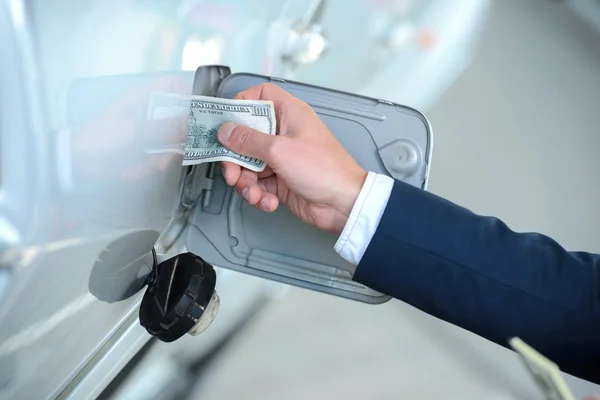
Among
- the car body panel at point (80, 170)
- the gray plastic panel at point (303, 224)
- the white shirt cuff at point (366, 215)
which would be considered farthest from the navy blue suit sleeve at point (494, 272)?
the car body panel at point (80, 170)

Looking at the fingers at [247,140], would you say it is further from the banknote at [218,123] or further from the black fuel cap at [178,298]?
the black fuel cap at [178,298]

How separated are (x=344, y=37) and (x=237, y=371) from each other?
81 centimetres

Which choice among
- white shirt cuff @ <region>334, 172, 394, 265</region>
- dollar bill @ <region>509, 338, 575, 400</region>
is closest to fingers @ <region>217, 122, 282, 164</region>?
white shirt cuff @ <region>334, 172, 394, 265</region>

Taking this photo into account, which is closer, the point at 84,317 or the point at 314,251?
the point at 84,317

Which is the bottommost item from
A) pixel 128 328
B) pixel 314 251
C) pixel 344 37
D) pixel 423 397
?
pixel 423 397

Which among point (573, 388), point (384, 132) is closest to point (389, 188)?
point (384, 132)

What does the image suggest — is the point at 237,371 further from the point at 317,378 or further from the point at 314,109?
the point at 314,109

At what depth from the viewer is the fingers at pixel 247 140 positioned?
617 millimetres

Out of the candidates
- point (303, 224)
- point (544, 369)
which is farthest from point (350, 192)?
point (544, 369)

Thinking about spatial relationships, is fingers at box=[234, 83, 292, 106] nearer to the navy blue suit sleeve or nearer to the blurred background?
the blurred background

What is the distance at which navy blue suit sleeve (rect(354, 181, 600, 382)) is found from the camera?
1.89ft

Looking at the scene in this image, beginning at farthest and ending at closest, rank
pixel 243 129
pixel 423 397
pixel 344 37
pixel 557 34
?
pixel 557 34, pixel 344 37, pixel 423 397, pixel 243 129

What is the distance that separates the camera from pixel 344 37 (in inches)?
49.7

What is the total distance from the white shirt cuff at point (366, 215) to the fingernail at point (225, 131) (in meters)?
0.19
